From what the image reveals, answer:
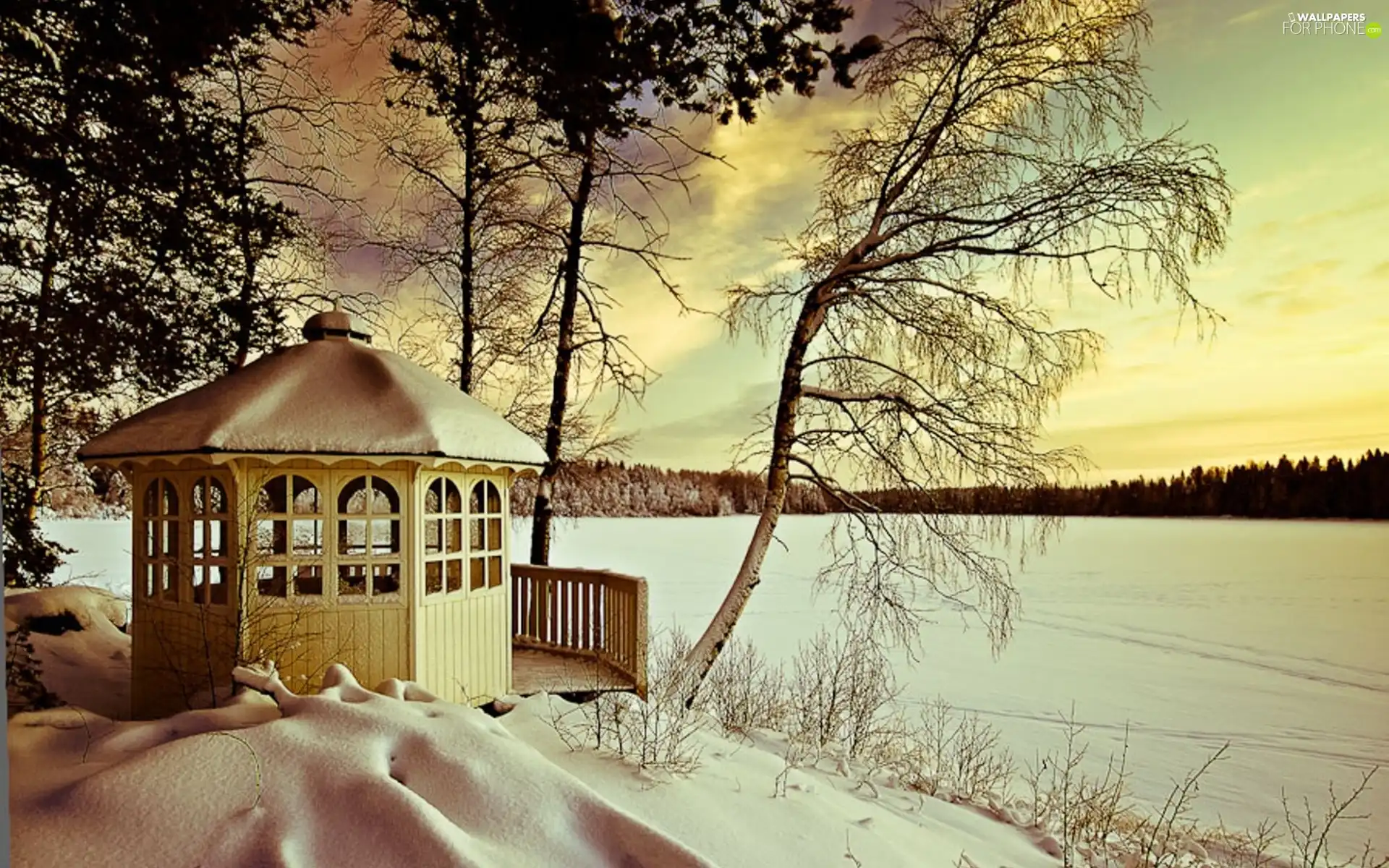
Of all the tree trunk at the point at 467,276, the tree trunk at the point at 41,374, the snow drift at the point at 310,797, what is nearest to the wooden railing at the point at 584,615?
the snow drift at the point at 310,797

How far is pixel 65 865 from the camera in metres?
2.07

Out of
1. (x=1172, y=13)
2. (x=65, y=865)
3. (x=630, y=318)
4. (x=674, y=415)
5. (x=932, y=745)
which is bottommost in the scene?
(x=932, y=745)

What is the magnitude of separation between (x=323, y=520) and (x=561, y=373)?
3.12 m

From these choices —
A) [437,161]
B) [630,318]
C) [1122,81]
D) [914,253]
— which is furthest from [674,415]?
[1122,81]

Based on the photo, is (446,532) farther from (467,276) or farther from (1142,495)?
(1142,495)

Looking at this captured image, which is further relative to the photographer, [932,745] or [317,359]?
[932,745]

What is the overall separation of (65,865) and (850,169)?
6060mm

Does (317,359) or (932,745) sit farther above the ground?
(317,359)

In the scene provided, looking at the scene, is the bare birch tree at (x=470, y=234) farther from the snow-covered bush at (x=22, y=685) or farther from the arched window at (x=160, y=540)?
the snow-covered bush at (x=22, y=685)

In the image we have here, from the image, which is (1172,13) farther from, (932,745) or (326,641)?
(326,641)

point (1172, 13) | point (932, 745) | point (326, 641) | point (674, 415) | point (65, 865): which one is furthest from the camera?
point (674, 415)

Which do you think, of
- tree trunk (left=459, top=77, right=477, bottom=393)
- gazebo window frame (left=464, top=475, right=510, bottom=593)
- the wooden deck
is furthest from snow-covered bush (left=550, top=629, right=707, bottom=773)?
tree trunk (left=459, top=77, right=477, bottom=393)

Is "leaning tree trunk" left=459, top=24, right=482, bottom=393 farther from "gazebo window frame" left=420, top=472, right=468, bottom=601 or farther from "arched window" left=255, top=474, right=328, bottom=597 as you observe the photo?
"gazebo window frame" left=420, top=472, right=468, bottom=601

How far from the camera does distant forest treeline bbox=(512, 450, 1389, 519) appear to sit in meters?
5.34
